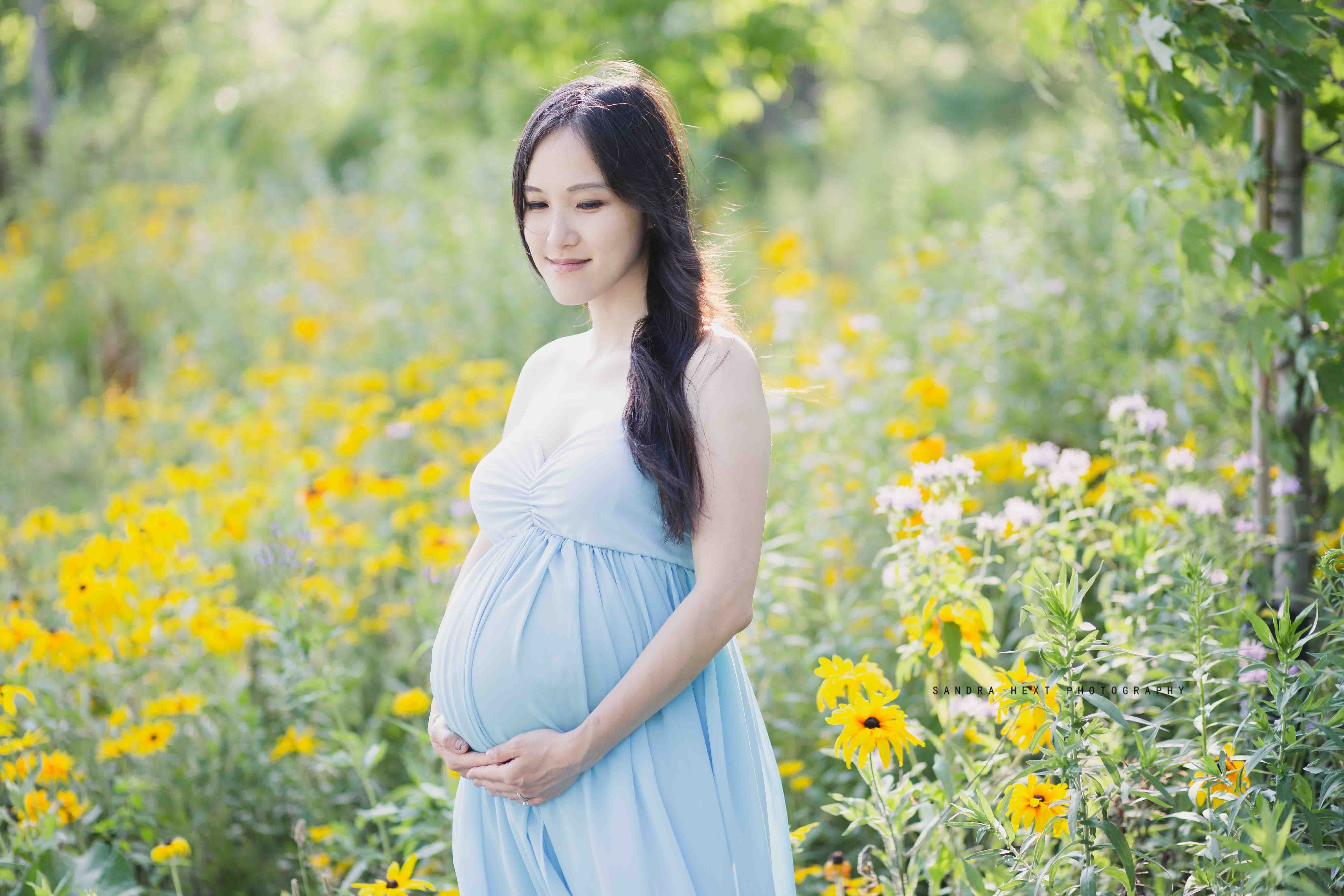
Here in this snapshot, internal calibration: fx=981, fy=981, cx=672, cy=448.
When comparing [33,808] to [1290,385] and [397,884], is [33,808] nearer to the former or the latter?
[397,884]

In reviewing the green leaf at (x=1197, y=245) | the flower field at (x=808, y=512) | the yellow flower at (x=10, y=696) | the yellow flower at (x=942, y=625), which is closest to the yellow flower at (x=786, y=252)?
the flower field at (x=808, y=512)

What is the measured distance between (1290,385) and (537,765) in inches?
68.6

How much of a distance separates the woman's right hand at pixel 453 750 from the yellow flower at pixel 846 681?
528 millimetres

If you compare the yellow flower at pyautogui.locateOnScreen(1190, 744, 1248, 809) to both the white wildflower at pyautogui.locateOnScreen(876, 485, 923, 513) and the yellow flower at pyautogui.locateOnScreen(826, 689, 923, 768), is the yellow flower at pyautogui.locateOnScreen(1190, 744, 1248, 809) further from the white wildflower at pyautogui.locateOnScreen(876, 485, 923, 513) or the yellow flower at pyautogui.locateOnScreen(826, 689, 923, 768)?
the white wildflower at pyautogui.locateOnScreen(876, 485, 923, 513)

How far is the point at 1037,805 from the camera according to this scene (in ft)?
4.63

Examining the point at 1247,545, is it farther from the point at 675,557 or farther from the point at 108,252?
the point at 108,252

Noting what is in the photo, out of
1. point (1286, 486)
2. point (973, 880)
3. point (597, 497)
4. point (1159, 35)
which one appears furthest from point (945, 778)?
point (1159, 35)

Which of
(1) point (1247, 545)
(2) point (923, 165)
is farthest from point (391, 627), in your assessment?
(2) point (923, 165)

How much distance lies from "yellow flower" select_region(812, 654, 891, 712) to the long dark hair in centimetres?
35

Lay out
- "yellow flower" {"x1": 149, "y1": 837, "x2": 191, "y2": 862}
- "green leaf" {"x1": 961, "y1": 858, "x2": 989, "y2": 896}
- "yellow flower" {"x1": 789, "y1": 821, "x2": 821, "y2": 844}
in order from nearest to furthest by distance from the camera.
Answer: "green leaf" {"x1": 961, "y1": 858, "x2": 989, "y2": 896}
"yellow flower" {"x1": 789, "y1": 821, "x2": 821, "y2": 844}
"yellow flower" {"x1": 149, "y1": 837, "x2": 191, "y2": 862}

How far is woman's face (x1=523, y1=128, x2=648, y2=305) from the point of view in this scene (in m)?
1.49

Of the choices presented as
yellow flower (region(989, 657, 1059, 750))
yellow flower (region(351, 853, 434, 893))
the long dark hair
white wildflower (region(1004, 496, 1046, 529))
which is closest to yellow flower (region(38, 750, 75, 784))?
yellow flower (region(351, 853, 434, 893))

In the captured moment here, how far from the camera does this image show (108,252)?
598cm

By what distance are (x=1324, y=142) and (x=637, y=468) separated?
2.07 metres
